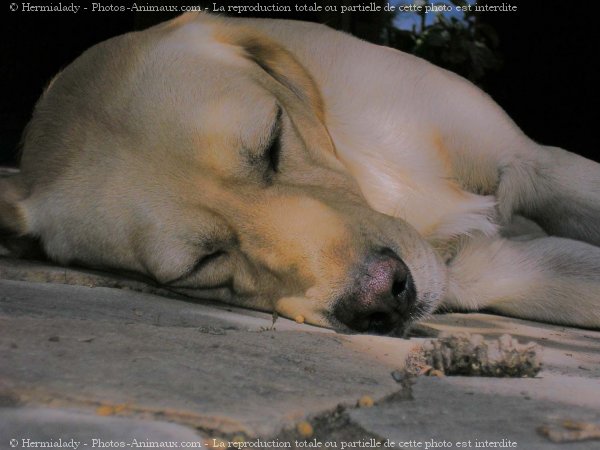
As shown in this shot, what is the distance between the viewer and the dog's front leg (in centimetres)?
298

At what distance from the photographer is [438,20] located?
714cm

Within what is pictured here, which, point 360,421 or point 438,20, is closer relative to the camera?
point 360,421

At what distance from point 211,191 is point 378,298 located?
28.2 inches

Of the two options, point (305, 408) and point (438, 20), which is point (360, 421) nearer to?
point (305, 408)

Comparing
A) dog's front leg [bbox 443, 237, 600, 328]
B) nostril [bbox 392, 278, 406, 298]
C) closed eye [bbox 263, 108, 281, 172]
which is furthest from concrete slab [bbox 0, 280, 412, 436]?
dog's front leg [bbox 443, 237, 600, 328]

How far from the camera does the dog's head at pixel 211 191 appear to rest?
2.41 metres

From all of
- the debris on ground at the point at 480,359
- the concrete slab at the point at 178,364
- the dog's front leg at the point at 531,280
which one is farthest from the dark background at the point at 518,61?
the debris on ground at the point at 480,359

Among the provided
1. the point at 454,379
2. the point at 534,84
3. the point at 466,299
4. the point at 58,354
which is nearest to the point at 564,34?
the point at 534,84

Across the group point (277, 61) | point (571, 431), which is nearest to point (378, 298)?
point (571, 431)

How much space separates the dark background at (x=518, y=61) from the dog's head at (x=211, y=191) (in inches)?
167

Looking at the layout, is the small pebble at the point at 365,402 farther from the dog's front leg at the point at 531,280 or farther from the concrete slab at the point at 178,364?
the dog's front leg at the point at 531,280

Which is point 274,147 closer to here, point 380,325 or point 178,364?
point 380,325

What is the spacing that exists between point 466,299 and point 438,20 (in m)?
4.59

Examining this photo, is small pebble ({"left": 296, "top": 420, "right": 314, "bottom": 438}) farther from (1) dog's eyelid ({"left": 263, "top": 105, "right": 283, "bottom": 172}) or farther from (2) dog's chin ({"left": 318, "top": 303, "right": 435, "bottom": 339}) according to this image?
(1) dog's eyelid ({"left": 263, "top": 105, "right": 283, "bottom": 172})
